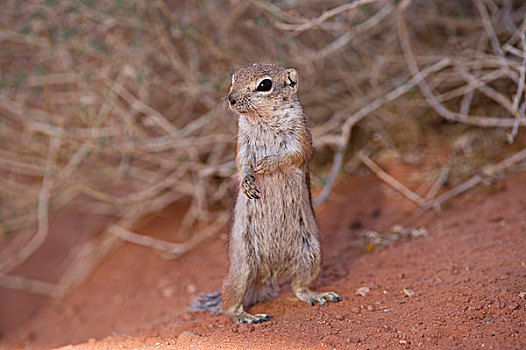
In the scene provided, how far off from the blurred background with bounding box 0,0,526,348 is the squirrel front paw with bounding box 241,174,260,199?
1.94m

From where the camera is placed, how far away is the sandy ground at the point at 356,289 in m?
3.25

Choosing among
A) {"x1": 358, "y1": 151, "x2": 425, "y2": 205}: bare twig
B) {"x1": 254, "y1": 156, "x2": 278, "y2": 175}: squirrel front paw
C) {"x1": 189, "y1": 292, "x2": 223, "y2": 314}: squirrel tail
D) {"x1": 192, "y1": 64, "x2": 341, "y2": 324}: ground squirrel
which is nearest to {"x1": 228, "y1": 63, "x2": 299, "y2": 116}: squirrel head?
{"x1": 192, "y1": 64, "x2": 341, "y2": 324}: ground squirrel

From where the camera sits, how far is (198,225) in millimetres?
6906

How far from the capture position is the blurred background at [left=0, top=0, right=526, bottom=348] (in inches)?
236

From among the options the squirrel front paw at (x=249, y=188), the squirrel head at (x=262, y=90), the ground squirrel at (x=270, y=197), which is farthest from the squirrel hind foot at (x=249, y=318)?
the squirrel head at (x=262, y=90)

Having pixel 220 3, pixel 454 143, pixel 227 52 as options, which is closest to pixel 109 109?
pixel 227 52

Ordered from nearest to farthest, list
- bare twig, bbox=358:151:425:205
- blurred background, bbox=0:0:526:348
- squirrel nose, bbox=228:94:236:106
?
squirrel nose, bbox=228:94:236:106
bare twig, bbox=358:151:425:205
blurred background, bbox=0:0:526:348

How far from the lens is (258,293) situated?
4289 millimetres

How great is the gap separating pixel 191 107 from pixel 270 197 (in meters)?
3.41

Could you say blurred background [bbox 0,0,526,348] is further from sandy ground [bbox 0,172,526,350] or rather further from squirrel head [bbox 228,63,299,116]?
Result: squirrel head [bbox 228,63,299,116]

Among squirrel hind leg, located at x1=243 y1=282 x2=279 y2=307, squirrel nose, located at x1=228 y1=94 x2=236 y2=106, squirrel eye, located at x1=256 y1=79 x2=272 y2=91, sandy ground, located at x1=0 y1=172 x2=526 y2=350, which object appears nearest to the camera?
sandy ground, located at x1=0 y1=172 x2=526 y2=350

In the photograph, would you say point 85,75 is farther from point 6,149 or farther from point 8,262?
point 8,262

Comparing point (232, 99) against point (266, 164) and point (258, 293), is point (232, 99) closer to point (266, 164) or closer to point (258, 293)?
point (266, 164)

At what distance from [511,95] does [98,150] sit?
4.74 m
